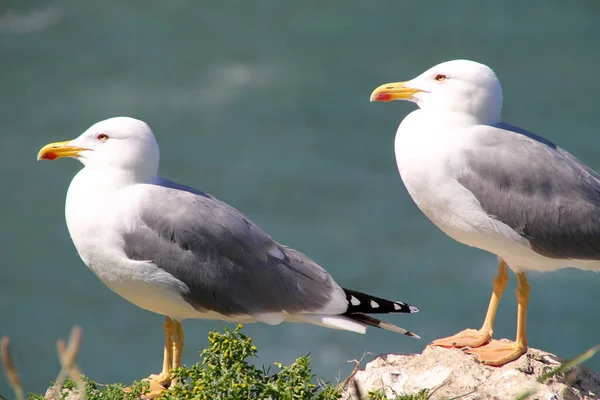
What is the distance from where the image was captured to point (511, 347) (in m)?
7.15

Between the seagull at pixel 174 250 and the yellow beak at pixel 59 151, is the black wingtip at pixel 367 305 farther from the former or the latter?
the yellow beak at pixel 59 151

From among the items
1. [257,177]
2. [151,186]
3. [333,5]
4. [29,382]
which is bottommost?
[29,382]

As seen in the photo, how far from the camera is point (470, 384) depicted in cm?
670

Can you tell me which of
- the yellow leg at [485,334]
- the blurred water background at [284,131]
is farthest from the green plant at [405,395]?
the blurred water background at [284,131]

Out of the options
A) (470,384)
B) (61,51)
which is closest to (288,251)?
(470,384)

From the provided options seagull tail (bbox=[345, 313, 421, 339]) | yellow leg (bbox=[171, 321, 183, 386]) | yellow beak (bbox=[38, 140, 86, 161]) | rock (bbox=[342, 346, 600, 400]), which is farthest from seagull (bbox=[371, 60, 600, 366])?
yellow beak (bbox=[38, 140, 86, 161])

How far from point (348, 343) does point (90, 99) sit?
278 inches

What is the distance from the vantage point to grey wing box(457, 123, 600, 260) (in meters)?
6.87

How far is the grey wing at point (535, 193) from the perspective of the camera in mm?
6867

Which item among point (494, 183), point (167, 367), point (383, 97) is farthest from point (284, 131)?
point (494, 183)

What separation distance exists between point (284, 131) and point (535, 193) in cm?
1359

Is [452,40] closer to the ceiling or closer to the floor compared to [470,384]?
closer to the ceiling

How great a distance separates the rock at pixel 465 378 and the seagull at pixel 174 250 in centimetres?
32

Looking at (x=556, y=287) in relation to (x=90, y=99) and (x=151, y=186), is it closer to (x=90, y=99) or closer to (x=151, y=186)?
(x=90, y=99)
